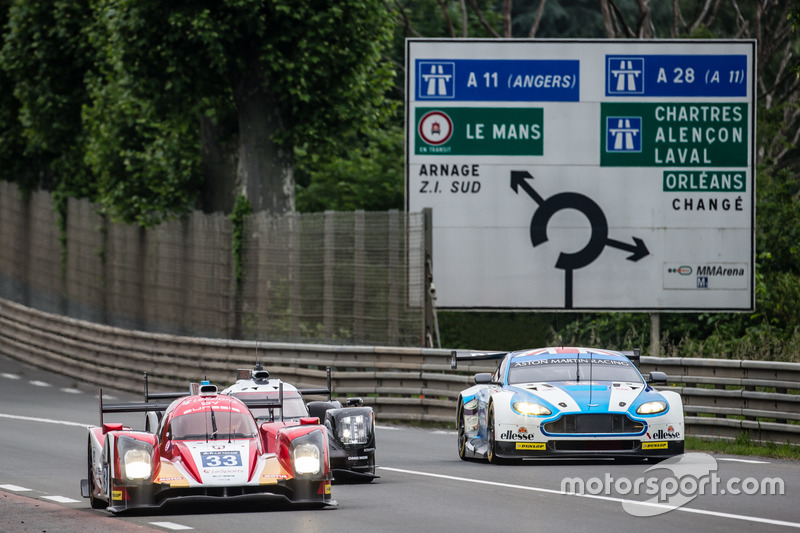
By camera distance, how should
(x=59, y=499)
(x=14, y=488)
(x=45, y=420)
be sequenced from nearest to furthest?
(x=59, y=499) → (x=14, y=488) → (x=45, y=420)

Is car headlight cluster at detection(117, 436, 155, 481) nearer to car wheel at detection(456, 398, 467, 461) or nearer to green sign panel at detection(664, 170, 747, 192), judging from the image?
car wheel at detection(456, 398, 467, 461)

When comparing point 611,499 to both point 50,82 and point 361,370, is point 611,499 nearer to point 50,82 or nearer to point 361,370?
point 361,370

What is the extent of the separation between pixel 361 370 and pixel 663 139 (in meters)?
6.24

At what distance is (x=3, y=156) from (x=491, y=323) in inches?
908

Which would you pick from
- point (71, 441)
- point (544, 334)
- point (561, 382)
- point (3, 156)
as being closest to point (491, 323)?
point (544, 334)

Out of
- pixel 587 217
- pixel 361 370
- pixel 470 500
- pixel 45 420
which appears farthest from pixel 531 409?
pixel 45 420

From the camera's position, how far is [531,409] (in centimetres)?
1647

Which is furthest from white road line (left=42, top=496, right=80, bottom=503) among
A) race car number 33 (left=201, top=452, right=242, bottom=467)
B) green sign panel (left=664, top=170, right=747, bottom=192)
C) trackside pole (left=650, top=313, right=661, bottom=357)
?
green sign panel (left=664, top=170, right=747, bottom=192)

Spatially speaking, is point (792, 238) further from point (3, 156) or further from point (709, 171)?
point (3, 156)

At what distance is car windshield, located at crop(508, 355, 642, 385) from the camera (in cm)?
1734

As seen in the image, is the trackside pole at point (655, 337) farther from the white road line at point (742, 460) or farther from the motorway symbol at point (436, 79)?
the white road line at point (742, 460)

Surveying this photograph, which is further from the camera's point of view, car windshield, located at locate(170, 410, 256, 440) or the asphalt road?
car windshield, located at locate(170, 410, 256, 440)

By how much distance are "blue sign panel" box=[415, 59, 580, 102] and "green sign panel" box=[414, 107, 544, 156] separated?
21 centimetres

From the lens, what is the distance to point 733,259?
1059 inches
